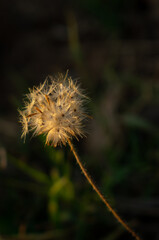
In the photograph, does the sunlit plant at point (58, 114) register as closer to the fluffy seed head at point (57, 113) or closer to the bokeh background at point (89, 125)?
the fluffy seed head at point (57, 113)

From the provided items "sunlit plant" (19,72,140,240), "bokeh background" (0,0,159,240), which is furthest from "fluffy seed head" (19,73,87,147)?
"bokeh background" (0,0,159,240)

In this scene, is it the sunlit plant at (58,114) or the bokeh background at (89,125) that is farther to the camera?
the bokeh background at (89,125)

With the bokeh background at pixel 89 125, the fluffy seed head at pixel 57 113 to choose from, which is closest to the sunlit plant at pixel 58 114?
the fluffy seed head at pixel 57 113

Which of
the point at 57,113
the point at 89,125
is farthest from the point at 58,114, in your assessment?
the point at 89,125

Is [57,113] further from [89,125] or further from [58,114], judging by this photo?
[89,125]

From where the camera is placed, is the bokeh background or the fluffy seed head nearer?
the fluffy seed head

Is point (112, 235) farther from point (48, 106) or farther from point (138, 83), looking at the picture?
point (138, 83)

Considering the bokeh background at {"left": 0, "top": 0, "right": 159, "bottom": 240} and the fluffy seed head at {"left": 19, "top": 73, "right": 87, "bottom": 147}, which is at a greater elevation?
the bokeh background at {"left": 0, "top": 0, "right": 159, "bottom": 240}

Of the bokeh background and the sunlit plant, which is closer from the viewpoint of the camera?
the sunlit plant

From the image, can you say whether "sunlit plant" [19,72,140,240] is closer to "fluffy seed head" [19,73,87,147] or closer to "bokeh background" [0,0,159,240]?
"fluffy seed head" [19,73,87,147]
